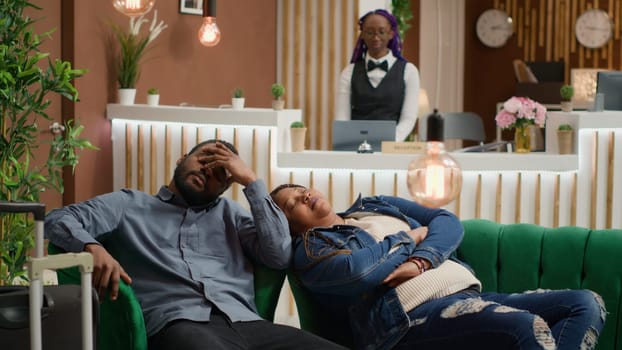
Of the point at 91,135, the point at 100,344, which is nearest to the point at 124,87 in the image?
the point at 91,135

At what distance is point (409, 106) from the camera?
6.19 meters

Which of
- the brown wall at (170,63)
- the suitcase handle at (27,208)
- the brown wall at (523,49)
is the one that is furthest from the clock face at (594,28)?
the suitcase handle at (27,208)

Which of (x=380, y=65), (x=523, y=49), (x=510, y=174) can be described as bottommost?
(x=510, y=174)

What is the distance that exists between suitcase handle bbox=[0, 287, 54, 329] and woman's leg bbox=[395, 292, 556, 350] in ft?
3.87

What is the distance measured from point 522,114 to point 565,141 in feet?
→ 0.86

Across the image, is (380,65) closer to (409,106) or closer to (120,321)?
(409,106)

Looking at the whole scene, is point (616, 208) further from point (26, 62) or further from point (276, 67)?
point (276, 67)

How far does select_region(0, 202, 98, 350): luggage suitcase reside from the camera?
249cm

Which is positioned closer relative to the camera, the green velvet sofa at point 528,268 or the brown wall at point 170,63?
the green velvet sofa at point 528,268

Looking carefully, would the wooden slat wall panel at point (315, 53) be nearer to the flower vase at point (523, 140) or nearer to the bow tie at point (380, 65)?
the bow tie at point (380, 65)

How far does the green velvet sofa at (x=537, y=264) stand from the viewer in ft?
11.6

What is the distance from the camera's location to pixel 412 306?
336 cm

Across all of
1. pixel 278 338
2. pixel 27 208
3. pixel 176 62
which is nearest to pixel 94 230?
pixel 278 338

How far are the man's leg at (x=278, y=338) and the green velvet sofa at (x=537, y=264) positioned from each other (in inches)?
9.5
